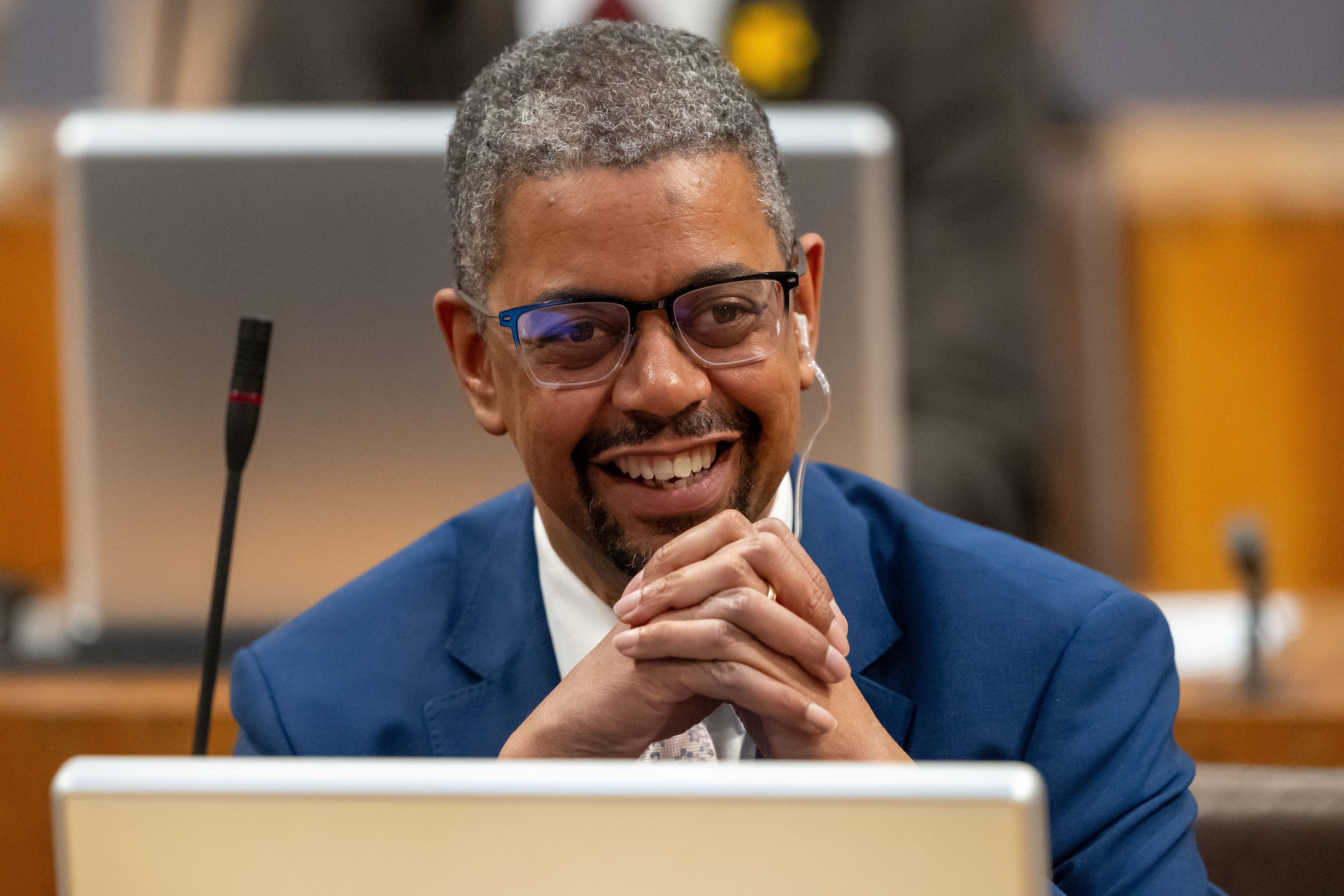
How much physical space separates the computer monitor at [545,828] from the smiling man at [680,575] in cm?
43

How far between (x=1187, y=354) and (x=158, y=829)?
290 centimetres

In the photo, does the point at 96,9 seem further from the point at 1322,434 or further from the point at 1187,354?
the point at 1322,434

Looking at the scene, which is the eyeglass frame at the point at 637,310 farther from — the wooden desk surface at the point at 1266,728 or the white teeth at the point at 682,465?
the wooden desk surface at the point at 1266,728

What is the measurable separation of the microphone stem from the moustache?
272 millimetres

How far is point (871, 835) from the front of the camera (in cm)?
62

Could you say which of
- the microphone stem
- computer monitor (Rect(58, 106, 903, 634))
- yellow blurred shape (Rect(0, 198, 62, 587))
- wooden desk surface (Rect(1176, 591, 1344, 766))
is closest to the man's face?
the microphone stem

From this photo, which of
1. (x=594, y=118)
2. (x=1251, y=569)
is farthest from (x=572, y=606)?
(x=1251, y=569)

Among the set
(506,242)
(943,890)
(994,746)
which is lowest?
(994,746)

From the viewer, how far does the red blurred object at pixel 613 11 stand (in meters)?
2.81

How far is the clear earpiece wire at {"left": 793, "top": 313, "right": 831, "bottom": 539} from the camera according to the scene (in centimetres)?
135

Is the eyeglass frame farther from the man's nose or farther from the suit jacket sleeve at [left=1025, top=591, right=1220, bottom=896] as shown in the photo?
the suit jacket sleeve at [left=1025, top=591, right=1220, bottom=896]

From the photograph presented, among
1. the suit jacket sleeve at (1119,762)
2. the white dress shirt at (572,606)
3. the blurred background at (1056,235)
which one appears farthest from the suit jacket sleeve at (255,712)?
the blurred background at (1056,235)

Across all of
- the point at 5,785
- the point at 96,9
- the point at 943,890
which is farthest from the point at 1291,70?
the point at 943,890

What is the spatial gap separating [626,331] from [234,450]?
0.31 metres
